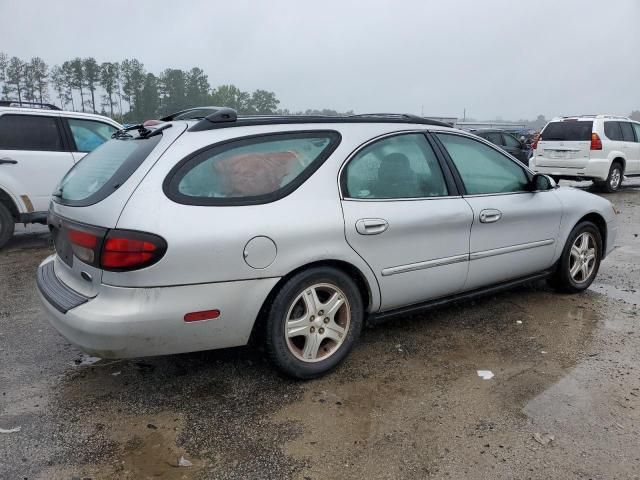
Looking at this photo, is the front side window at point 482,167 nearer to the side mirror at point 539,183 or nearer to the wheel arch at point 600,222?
the side mirror at point 539,183

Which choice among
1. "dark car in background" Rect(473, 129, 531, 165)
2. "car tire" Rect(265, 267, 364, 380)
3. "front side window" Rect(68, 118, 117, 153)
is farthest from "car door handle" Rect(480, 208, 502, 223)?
"dark car in background" Rect(473, 129, 531, 165)

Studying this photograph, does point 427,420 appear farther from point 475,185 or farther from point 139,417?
point 475,185

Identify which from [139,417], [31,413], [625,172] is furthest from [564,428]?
[625,172]

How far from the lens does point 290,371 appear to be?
3.07 m

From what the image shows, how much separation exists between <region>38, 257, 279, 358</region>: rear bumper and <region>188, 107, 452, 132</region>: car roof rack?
94 centimetres

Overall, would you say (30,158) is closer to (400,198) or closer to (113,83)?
(400,198)

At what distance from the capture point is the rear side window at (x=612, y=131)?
501 inches

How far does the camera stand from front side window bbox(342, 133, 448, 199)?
132 inches

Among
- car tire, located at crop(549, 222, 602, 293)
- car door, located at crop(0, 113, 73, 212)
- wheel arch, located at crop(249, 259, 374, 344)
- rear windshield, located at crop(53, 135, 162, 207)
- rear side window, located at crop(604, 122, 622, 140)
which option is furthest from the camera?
rear side window, located at crop(604, 122, 622, 140)

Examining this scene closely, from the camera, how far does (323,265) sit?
123 inches

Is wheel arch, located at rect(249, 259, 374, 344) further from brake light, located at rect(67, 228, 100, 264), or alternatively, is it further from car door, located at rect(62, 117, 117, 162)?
car door, located at rect(62, 117, 117, 162)

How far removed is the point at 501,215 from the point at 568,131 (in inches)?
399

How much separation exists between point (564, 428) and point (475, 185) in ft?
6.14

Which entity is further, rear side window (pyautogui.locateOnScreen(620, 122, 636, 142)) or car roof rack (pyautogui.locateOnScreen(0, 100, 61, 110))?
rear side window (pyautogui.locateOnScreen(620, 122, 636, 142))
